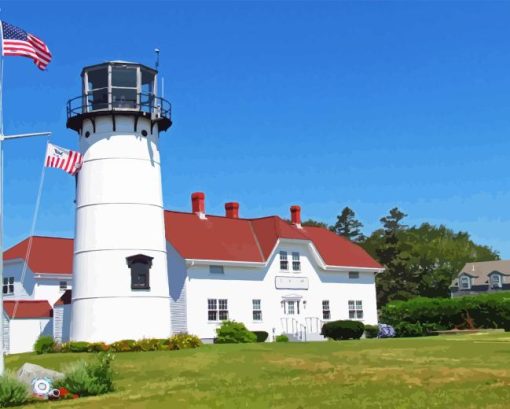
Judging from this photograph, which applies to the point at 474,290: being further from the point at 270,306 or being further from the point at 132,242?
the point at 132,242

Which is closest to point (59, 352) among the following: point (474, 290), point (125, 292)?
point (125, 292)

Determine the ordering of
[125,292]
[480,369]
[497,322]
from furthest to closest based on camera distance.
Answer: [497,322] < [125,292] < [480,369]

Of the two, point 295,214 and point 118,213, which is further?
point 295,214

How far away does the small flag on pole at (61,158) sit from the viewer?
89.1 feet

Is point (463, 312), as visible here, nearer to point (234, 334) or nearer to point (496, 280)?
point (234, 334)

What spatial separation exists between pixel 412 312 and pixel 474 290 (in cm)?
3847

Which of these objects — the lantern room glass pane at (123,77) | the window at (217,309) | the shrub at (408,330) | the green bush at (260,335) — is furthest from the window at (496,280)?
the lantern room glass pane at (123,77)

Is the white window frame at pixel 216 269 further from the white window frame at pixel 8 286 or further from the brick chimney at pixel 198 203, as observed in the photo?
the white window frame at pixel 8 286

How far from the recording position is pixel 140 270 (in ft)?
119

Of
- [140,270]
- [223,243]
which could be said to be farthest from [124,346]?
[223,243]

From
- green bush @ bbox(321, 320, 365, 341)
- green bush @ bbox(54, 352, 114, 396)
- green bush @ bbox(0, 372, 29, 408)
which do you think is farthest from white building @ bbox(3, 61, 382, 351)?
green bush @ bbox(0, 372, 29, 408)

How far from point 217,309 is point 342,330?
7480 mm

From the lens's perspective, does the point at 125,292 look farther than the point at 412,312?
No

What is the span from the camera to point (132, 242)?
35969 millimetres
